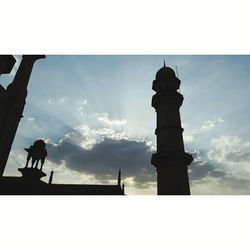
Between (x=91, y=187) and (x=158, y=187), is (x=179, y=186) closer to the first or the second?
(x=158, y=187)

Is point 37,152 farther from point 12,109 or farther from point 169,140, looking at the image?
point 169,140

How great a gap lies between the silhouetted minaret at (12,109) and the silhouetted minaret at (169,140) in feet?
47.0

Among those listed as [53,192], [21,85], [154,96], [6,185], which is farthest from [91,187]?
[154,96]

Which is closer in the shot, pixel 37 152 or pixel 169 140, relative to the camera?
pixel 37 152

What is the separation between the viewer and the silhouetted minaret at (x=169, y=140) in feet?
66.1

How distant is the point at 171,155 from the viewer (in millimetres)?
20781

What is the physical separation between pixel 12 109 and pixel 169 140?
15843 millimetres

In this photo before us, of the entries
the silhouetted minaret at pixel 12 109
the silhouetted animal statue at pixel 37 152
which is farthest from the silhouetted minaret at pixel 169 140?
the silhouetted minaret at pixel 12 109

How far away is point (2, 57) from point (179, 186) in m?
19.4

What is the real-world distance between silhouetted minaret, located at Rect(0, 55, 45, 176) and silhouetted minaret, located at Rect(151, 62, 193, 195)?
14329 millimetres

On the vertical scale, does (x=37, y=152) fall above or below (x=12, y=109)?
below

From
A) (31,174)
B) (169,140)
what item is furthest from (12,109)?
(169,140)

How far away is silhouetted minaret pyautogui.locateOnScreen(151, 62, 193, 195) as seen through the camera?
20141mm

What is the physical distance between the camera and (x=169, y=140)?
2194cm
